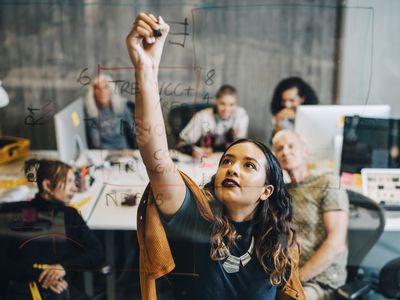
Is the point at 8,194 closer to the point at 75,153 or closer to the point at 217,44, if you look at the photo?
the point at 75,153

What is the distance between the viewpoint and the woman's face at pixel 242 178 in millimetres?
992

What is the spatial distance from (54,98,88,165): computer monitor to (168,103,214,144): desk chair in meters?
0.19

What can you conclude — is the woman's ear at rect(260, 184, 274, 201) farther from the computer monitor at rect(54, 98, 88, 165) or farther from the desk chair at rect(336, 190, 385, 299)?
the computer monitor at rect(54, 98, 88, 165)

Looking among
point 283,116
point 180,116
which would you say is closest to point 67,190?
point 180,116

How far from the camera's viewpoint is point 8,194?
3.49 ft

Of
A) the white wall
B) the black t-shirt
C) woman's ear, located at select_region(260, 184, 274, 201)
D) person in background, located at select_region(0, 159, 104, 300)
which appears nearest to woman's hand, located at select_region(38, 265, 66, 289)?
person in background, located at select_region(0, 159, 104, 300)

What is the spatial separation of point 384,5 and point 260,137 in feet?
1.22

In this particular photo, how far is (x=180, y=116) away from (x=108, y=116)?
15cm

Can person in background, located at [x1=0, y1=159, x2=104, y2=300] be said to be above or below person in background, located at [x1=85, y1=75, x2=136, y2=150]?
below

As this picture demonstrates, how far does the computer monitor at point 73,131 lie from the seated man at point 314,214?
1.37 feet

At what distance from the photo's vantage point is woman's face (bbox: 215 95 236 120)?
3.53 ft

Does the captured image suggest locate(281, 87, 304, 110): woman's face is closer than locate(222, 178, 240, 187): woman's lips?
No

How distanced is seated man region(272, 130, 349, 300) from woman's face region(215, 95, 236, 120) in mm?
118

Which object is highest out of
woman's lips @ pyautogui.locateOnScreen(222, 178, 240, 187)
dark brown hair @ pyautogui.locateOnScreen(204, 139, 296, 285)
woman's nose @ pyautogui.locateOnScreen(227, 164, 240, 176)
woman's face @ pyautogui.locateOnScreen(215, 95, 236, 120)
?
woman's face @ pyautogui.locateOnScreen(215, 95, 236, 120)
